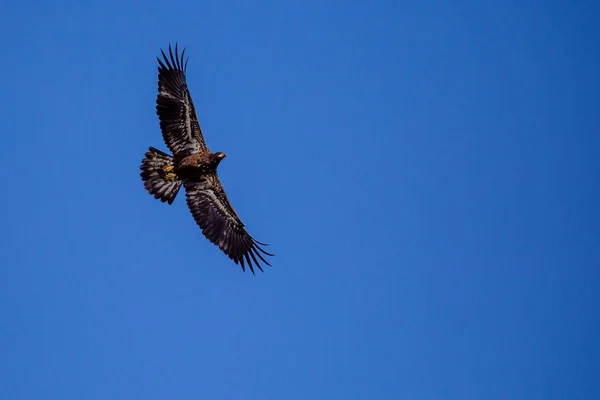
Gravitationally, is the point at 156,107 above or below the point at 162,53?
below

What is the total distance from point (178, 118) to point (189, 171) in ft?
3.91

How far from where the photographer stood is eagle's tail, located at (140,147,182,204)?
18.8 m

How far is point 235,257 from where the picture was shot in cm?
1889

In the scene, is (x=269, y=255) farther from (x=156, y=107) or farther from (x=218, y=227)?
(x=156, y=107)

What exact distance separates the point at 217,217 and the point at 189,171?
1.29 meters

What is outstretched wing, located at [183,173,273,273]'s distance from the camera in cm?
1902

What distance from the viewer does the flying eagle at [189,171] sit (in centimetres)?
1859

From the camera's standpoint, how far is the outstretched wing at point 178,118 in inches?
731

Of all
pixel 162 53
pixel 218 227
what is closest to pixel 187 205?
pixel 218 227

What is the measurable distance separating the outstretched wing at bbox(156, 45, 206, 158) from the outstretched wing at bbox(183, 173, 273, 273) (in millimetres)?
814

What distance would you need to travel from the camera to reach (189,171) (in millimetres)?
18766

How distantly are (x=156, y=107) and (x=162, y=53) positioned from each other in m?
1.28

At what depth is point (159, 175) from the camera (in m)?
18.8

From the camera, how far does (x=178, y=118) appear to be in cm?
1861
